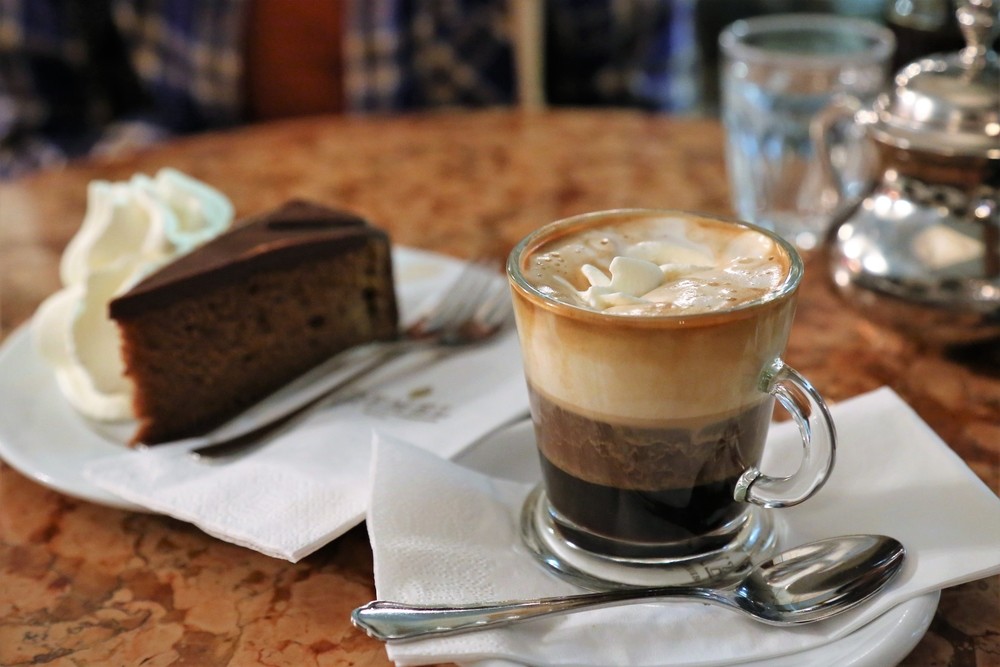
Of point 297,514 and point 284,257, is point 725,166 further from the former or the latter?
point 297,514

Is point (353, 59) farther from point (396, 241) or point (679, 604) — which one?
point (679, 604)

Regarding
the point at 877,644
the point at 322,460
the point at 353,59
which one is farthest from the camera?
the point at 353,59

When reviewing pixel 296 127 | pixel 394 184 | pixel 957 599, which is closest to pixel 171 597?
pixel 957 599

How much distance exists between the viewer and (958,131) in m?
0.87

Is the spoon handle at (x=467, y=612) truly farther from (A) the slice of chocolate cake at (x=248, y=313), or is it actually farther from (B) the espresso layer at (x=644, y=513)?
(A) the slice of chocolate cake at (x=248, y=313)

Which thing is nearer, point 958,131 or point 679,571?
point 679,571

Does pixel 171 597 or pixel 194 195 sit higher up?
pixel 194 195

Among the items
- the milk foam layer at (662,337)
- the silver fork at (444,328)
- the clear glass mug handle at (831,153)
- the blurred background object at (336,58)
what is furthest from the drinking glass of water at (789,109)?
the blurred background object at (336,58)

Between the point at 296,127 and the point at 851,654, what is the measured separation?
1.45 meters

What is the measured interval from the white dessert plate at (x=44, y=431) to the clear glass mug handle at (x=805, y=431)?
0.47 meters

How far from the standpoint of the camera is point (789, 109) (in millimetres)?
1291

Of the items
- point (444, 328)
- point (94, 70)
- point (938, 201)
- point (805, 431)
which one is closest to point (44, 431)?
point (444, 328)

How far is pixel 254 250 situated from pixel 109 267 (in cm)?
16

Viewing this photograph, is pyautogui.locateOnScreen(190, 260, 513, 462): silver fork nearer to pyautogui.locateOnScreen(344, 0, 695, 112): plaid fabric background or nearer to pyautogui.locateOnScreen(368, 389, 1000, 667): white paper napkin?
A: pyautogui.locateOnScreen(368, 389, 1000, 667): white paper napkin
